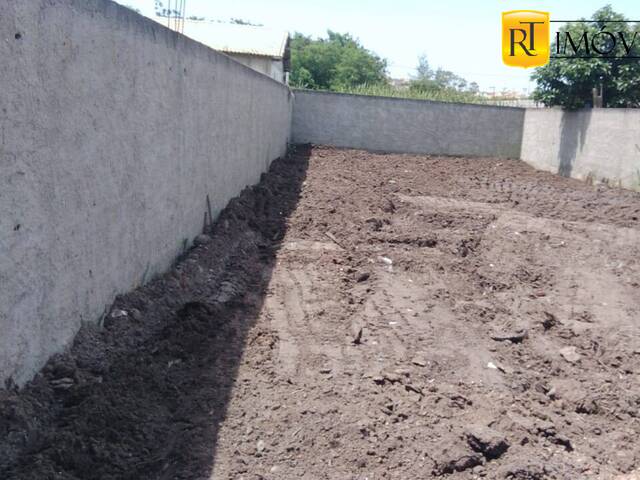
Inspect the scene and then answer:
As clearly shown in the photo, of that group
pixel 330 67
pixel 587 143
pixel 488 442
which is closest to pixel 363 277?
pixel 488 442

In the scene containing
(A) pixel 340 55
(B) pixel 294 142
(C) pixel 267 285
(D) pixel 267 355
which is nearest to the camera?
(D) pixel 267 355

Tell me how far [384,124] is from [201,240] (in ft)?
51.6

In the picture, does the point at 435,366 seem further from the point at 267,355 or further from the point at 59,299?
the point at 59,299

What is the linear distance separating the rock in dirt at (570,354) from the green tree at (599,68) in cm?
1280

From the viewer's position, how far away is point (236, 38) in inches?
1112

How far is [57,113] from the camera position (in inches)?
145

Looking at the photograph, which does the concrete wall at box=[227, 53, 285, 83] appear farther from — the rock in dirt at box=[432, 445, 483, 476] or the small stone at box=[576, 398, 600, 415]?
the rock in dirt at box=[432, 445, 483, 476]

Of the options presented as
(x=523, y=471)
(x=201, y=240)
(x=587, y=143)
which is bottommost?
(x=523, y=471)

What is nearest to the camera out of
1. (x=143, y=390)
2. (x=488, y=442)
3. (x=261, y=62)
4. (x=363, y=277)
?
(x=488, y=442)

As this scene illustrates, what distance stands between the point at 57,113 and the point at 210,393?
1.92m

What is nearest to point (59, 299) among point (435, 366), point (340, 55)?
point (435, 366)

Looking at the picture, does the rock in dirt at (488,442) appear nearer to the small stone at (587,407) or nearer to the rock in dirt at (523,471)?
the rock in dirt at (523,471)

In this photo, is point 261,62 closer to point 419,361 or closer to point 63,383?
point 419,361

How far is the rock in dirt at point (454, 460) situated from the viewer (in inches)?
139
